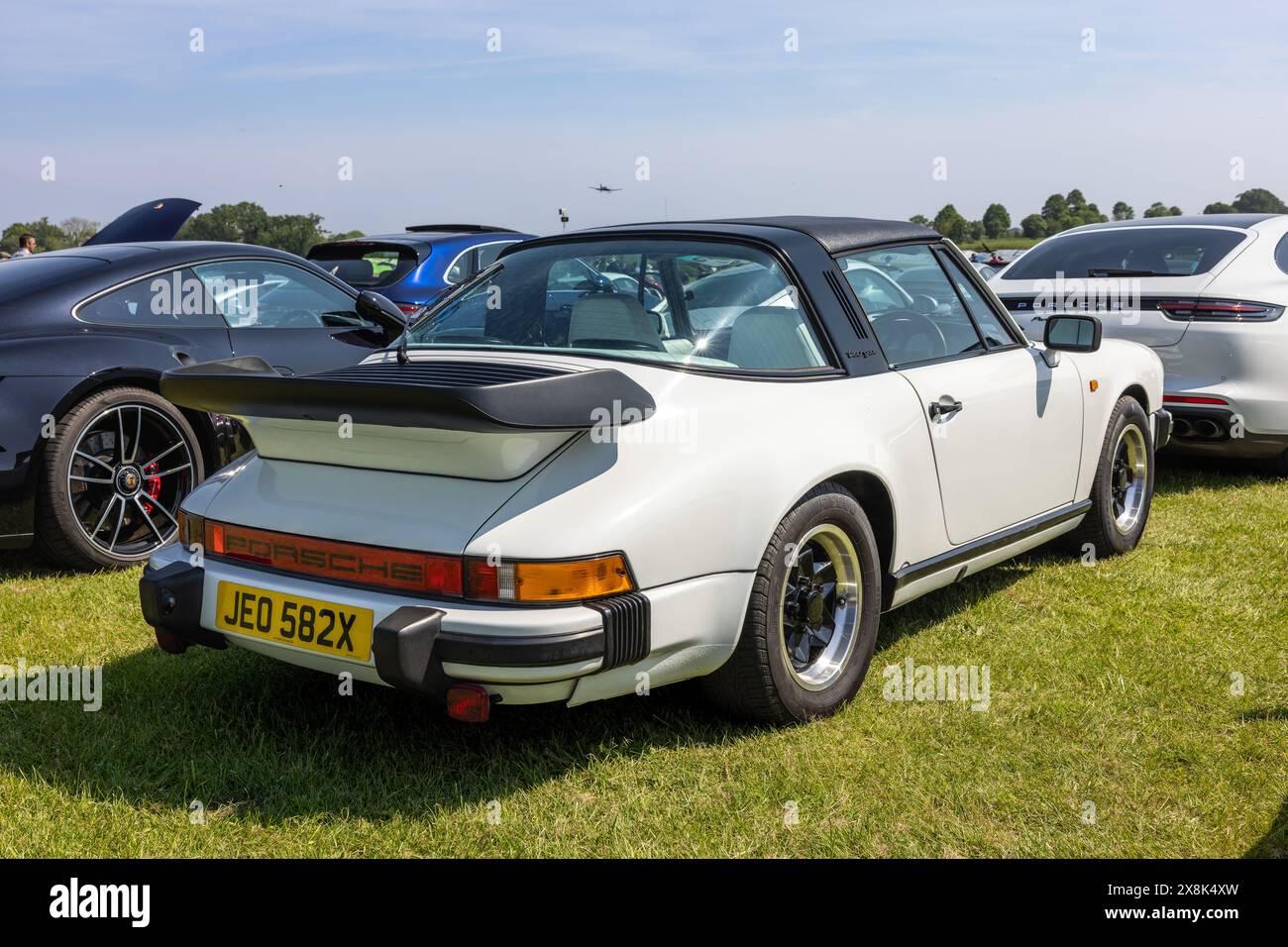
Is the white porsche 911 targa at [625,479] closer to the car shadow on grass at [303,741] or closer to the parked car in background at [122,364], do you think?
the car shadow on grass at [303,741]

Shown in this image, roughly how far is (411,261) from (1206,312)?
18.1ft

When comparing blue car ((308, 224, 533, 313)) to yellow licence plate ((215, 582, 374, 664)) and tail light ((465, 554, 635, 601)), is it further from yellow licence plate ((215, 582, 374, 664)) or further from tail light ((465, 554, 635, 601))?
tail light ((465, 554, 635, 601))

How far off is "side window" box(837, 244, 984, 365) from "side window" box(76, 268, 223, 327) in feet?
10.4

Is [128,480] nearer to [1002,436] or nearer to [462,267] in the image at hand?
[1002,436]

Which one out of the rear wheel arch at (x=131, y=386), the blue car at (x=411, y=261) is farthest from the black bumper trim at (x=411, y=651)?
the blue car at (x=411, y=261)

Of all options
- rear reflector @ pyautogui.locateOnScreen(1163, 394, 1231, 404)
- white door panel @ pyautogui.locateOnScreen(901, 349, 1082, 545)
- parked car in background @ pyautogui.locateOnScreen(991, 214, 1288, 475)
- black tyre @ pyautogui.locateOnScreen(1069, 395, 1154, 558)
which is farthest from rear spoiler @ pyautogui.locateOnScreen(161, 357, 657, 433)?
rear reflector @ pyautogui.locateOnScreen(1163, 394, 1231, 404)

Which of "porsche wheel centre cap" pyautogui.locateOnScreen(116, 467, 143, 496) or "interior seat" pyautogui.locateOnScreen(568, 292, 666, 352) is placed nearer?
"interior seat" pyautogui.locateOnScreen(568, 292, 666, 352)

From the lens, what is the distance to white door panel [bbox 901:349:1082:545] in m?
3.99

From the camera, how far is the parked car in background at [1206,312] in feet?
21.5

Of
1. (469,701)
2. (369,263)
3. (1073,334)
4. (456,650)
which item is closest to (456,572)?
(456,650)

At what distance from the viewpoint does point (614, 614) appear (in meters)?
2.90

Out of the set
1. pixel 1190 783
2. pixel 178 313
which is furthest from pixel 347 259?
pixel 1190 783

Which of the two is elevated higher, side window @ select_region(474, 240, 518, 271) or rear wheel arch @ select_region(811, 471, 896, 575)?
side window @ select_region(474, 240, 518, 271)
